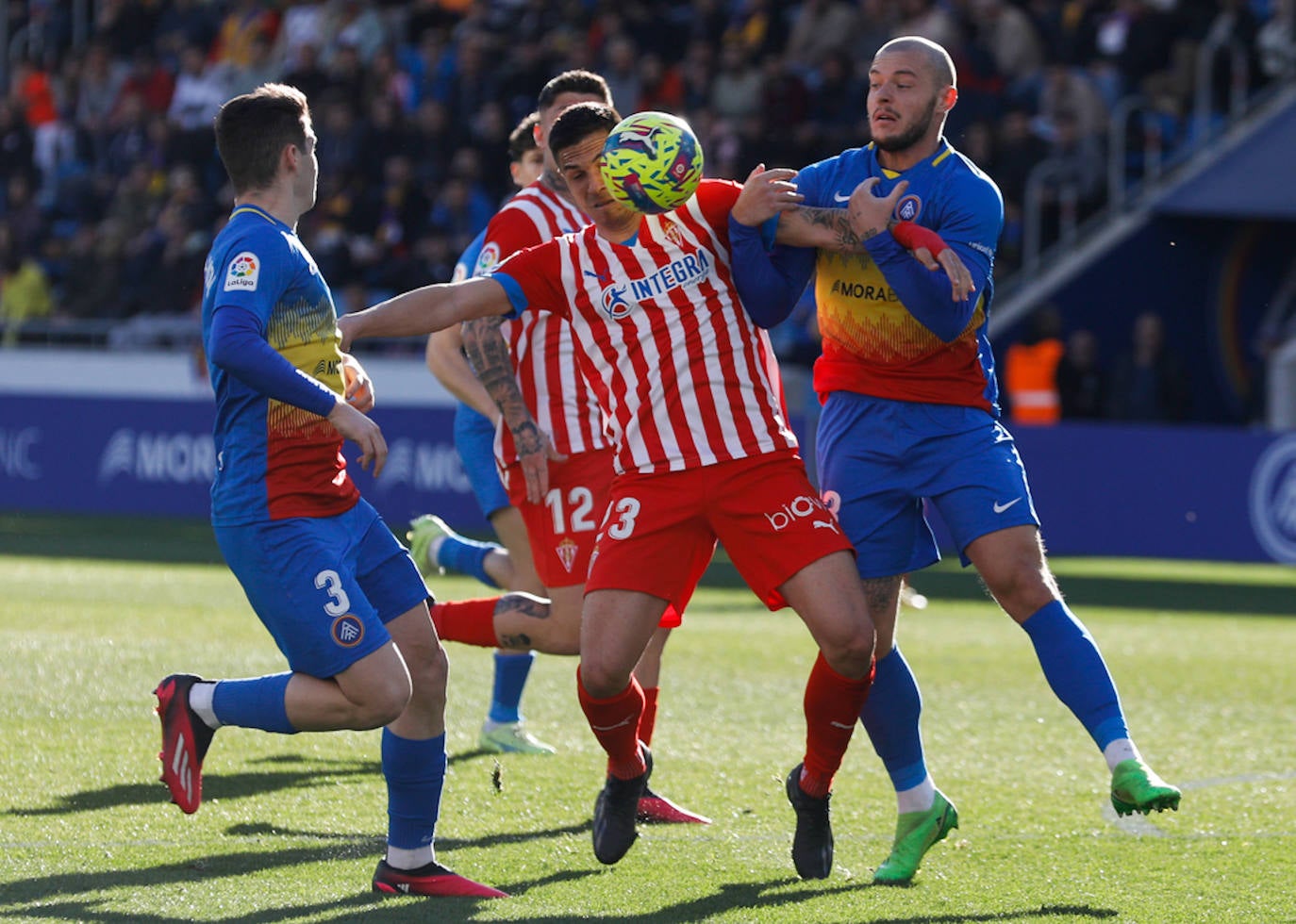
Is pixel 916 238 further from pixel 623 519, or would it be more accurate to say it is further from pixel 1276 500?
pixel 1276 500

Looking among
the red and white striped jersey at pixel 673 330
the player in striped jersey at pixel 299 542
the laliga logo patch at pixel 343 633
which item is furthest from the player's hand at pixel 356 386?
the laliga logo patch at pixel 343 633

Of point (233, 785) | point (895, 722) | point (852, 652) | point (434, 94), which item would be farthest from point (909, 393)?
point (434, 94)

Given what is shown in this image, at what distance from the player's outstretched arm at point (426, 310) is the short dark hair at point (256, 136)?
1.44ft

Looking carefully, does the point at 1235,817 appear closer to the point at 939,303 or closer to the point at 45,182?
the point at 939,303

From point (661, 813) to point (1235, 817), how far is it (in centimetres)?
182

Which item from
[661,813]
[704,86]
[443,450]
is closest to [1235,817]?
[661,813]

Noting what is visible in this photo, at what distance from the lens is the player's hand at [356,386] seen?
5.10 metres

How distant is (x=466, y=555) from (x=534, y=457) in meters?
1.46

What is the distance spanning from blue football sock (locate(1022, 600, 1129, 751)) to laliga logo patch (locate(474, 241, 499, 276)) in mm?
2160

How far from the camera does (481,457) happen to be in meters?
7.23

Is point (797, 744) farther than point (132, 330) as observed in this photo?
No

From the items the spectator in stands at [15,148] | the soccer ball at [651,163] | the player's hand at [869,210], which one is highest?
the spectator in stands at [15,148]

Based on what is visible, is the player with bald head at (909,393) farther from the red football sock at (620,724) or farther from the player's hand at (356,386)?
the player's hand at (356,386)

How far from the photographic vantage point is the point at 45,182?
2428 cm
